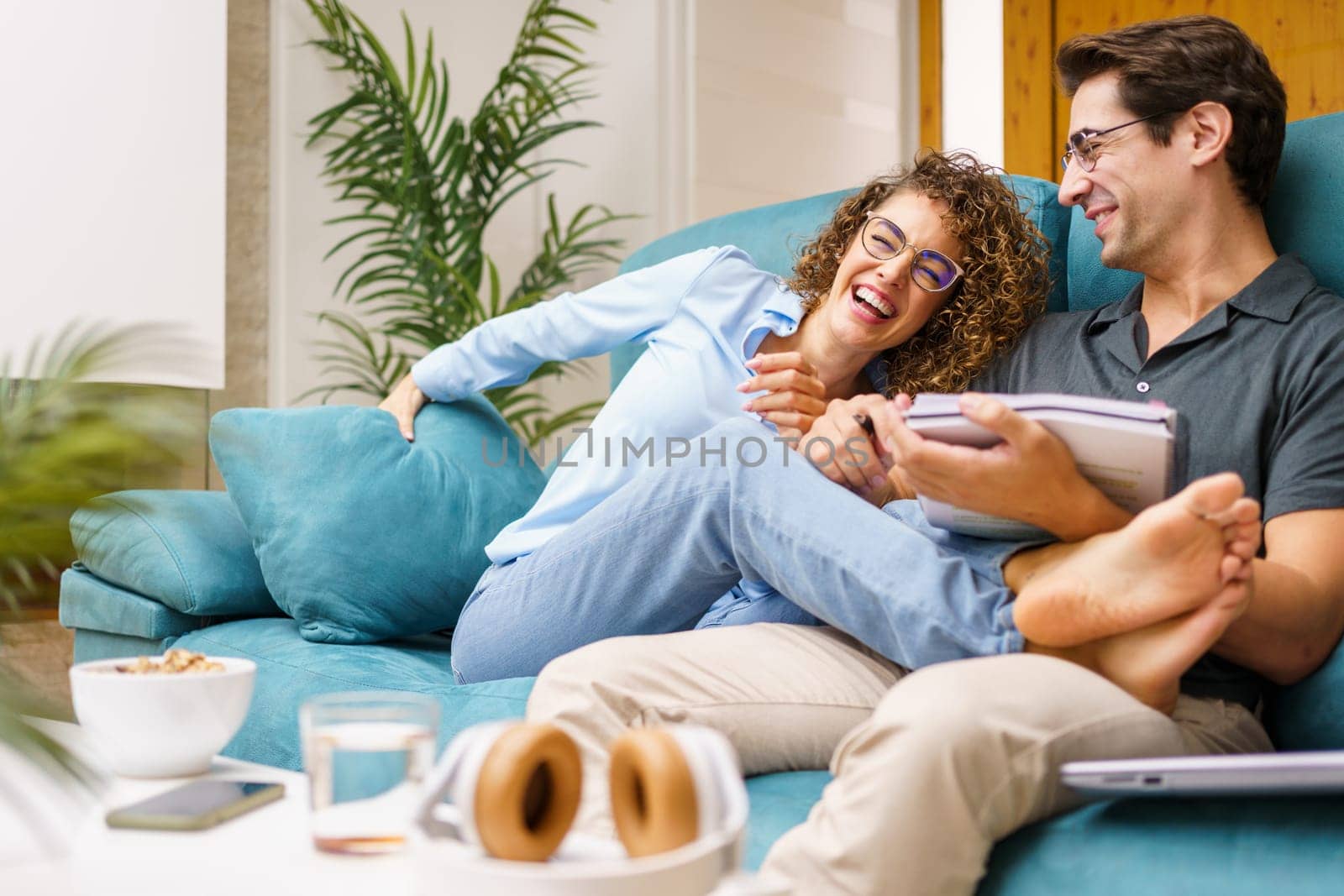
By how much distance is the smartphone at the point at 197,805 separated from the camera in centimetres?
89

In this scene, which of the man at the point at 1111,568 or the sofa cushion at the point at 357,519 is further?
the sofa cushion at the point at 357,519

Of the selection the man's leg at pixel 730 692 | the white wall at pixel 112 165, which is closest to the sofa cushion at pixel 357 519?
the man's leg at pixel 730 692

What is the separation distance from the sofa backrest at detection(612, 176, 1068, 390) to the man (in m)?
0.17

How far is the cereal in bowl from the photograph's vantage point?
1.06 metres

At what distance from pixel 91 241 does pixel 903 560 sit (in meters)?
2.31

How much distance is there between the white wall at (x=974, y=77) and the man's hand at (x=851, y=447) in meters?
2.32

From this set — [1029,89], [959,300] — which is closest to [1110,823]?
[959,300]

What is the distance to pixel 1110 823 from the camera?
3.01 ft

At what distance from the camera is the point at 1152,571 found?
958 millimetres

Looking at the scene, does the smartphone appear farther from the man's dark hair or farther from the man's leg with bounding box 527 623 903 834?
the man's dark hair

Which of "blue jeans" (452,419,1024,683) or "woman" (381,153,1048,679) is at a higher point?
"woman" (381,153,1048,679)

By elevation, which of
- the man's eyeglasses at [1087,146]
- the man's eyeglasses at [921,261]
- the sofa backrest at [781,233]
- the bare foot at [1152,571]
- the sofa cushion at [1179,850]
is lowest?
the sofa cushion at [1179,850]

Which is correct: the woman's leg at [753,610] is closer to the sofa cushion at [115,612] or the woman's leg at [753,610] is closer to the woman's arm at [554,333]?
the woman's arm at [554,333]

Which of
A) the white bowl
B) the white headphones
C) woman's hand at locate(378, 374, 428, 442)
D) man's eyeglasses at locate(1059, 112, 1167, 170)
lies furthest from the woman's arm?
the white headphones
